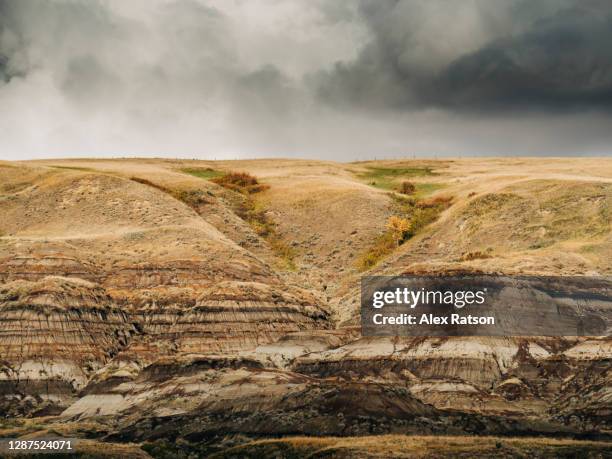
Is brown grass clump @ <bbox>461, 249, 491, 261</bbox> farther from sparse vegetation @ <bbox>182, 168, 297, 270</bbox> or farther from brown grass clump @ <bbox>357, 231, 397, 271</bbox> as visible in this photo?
sparse vegetation @ <bbox>182, 168, 297, 270</bbox>

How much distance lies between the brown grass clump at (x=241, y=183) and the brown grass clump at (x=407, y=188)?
1506 centimetres

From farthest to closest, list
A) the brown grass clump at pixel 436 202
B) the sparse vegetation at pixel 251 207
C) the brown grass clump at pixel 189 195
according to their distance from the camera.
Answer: the brown grass clump at pixel 436 202 < the brown grass clump at pixel 189 195 < the sparse vegetation at pixel 251 207

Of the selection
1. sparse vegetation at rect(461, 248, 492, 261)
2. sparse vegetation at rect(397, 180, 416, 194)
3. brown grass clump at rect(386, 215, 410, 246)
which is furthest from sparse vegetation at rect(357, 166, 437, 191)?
sparse vegetation at rect(461, 248, 492, 261)

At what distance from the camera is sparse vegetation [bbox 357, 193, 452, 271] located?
112062 millimetres

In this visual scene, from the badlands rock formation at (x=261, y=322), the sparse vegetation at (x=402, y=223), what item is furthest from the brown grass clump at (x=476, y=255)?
the sparse vegetation at (x=402, y=223)

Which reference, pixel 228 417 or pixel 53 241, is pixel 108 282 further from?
pixel 228 417

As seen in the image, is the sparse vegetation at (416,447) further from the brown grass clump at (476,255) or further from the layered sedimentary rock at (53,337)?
the brown grass clump at (476,255)

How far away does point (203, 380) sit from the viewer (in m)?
83.2

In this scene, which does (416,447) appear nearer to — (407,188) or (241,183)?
(407,188)

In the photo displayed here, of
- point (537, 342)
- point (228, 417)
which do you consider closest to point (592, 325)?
point (537, 342)

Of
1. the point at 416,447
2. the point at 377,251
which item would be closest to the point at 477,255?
the point at 377,251

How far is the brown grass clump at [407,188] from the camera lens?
13700 cm

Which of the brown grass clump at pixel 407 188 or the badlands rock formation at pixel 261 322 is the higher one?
the brown grass clump at pixel 407 188

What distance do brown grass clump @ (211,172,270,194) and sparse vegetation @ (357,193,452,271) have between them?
16448mm
